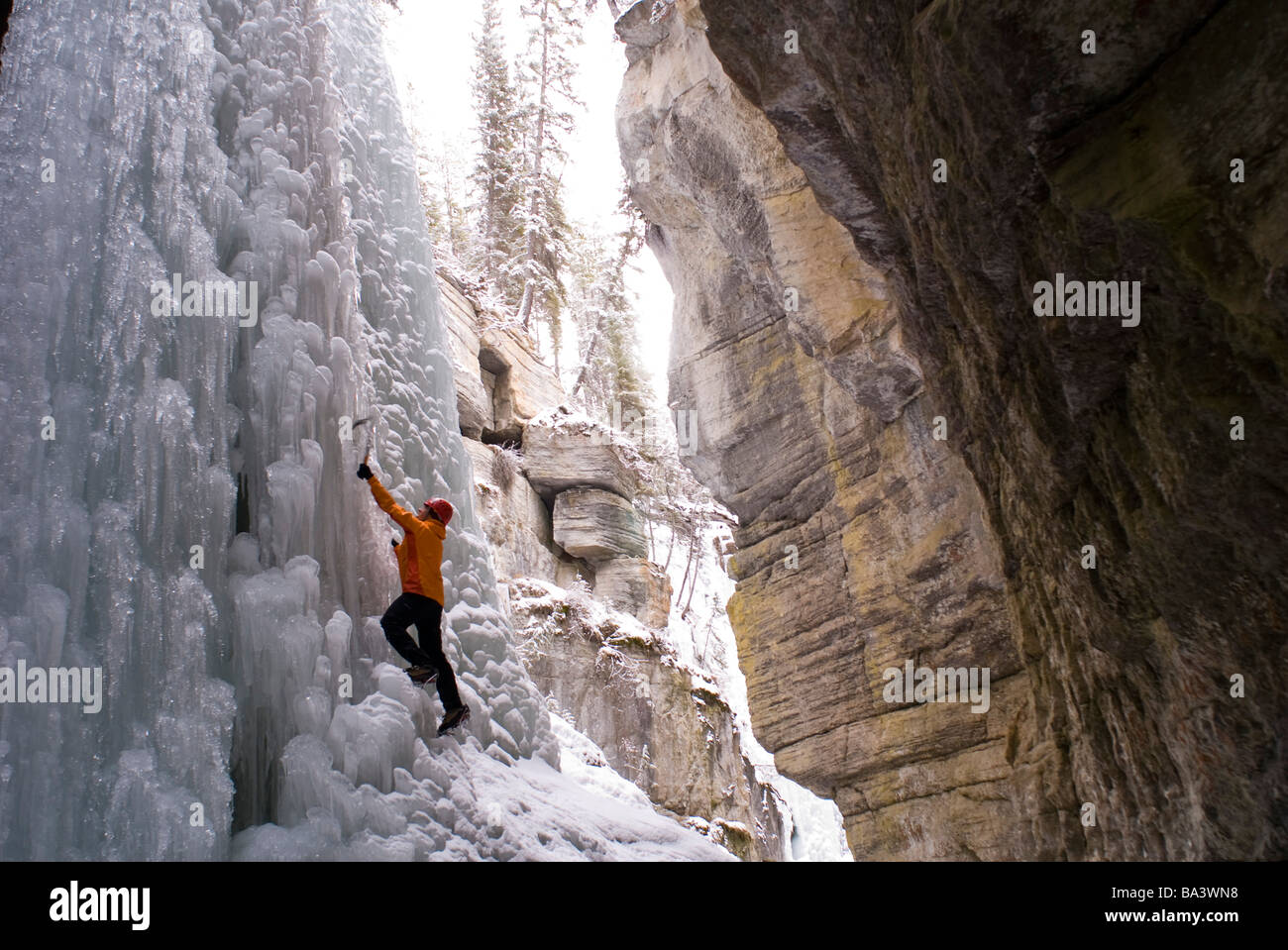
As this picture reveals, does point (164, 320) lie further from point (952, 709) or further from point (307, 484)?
point (952, 709)

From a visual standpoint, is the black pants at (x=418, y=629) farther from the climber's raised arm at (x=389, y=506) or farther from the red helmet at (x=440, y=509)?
the red helmet at (x=440, y=509)

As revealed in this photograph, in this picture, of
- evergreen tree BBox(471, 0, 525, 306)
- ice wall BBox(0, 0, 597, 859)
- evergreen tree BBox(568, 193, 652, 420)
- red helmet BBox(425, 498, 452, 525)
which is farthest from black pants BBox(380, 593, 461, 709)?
evergreen tree BBox(471, 0, 525, 306)

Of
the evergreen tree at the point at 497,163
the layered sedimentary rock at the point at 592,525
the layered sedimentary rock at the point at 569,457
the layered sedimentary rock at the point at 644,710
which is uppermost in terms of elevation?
the evergreen tree at the point at 497,163

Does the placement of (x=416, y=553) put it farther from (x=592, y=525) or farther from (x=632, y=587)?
(x=632, y=587)

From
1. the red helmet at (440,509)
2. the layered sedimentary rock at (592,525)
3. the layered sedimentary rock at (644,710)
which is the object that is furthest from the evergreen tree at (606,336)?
the red helmet at (440,509)

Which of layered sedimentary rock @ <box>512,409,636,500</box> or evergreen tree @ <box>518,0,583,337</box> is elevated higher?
evergreen tree @ <box>518,0,583,337</box>

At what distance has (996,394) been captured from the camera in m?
7.15

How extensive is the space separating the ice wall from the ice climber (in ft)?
0.74

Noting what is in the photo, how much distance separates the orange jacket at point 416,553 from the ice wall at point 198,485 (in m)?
0.48

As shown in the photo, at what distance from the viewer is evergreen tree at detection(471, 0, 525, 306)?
1087 inches

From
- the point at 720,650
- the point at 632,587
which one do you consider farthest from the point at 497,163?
the point at 720,650

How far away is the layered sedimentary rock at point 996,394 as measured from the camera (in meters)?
4.67

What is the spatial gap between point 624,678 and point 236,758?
44.3 feet

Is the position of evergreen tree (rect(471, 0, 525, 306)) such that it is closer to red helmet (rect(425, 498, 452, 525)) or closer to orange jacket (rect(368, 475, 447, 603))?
red helmet (rect(425, 498, 452, 525))
